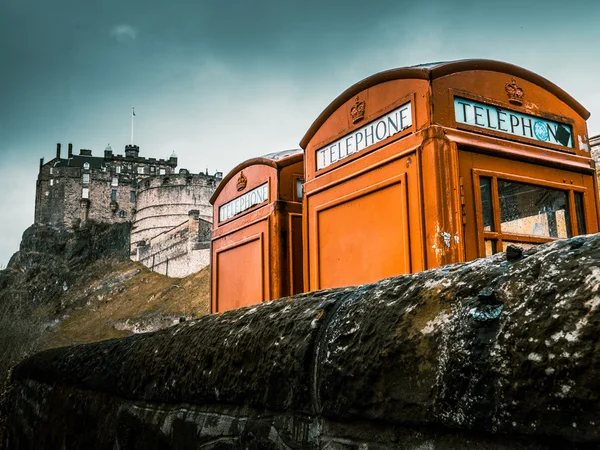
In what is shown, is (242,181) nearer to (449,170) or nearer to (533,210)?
(449,170)

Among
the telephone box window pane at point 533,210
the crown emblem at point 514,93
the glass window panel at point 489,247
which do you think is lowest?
the glass window panel at point 489,247

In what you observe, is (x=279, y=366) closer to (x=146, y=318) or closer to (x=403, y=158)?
(x=403, y=158)

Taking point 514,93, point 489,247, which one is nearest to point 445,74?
point 514,93

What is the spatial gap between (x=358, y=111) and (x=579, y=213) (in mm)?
2127

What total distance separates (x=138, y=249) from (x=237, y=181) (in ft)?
190

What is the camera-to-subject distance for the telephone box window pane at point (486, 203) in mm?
4352

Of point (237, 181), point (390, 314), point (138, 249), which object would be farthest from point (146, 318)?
point (390, 314)

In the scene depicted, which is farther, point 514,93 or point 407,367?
point 514,93

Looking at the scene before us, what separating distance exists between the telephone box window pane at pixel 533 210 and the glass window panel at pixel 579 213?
98mm

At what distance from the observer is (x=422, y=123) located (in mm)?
4461

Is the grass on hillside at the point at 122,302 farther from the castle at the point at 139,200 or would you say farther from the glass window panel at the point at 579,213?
the glass window panel at the point at 579,213

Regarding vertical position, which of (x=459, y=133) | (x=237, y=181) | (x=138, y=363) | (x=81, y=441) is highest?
(x=237, y=181)

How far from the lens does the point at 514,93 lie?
4.84 meters

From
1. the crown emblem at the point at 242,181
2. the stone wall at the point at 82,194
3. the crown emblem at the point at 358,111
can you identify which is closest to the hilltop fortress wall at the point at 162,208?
the stone wall at the point at 82,194
